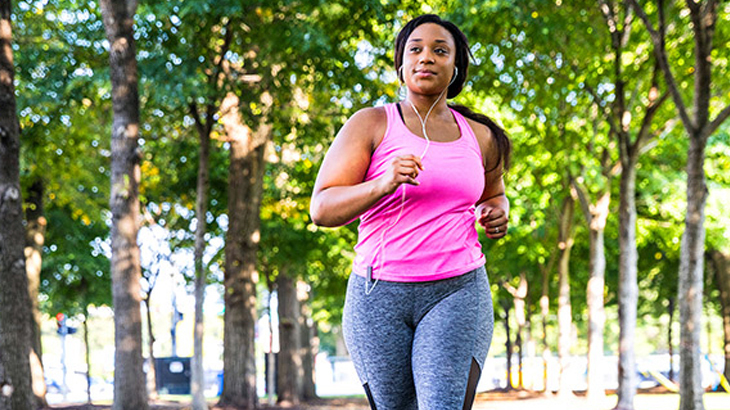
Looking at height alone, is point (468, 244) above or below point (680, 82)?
below

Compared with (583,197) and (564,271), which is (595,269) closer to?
(583,197)

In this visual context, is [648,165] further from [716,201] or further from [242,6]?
[242,6]

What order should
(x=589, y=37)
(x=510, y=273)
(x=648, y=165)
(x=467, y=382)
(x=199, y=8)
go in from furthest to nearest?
(x=510, y=273)
(x=648, y=165)
(x=589, y=37)
(x=199, y=8)
(x=467, y=382)

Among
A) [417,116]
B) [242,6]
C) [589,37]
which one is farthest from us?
[589,37]

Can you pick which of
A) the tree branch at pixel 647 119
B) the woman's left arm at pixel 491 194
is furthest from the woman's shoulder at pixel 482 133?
the tree branch at pixel 647 119

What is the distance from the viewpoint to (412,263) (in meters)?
2.94

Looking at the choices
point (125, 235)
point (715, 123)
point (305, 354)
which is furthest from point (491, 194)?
point (305, 354)

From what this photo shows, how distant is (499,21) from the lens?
14.8m

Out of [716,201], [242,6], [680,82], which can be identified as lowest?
[716,201]

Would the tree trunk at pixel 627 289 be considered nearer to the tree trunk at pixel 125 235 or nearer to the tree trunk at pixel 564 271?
the tree trunk at pixel 564 271

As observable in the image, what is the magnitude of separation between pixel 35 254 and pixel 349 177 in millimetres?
17663

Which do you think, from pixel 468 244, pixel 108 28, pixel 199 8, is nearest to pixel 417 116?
pixel 468 244

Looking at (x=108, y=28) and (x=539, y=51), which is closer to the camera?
(x=108, y=28)

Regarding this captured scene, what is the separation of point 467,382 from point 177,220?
2279 centimetres
